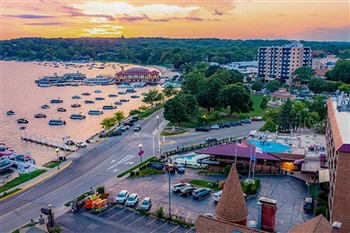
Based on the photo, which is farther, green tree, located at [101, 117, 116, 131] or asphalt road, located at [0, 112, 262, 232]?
green tree, located at [101, 117, 116, 131]

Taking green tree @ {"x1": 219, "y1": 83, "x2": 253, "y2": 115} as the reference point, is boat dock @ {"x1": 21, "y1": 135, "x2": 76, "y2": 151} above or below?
below

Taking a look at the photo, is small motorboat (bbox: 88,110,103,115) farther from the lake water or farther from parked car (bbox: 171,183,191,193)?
parked car (bbox: 171,183,191,193)

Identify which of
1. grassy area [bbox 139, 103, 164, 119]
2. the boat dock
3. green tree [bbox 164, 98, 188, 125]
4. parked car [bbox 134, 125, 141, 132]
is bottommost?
the boat dock

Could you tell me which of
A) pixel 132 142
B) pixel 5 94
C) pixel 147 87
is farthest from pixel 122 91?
pixel 132 142

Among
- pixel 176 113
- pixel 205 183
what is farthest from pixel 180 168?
pixel 176 113

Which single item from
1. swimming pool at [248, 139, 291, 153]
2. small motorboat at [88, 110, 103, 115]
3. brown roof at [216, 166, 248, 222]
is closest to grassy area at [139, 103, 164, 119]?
small motorboat at [88, 110, 103, 115]
